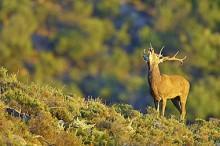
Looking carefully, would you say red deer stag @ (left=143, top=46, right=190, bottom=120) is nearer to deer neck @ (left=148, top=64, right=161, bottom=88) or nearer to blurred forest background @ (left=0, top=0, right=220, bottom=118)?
deer neck @ (left=148, top=64, right=161, bottom=88)

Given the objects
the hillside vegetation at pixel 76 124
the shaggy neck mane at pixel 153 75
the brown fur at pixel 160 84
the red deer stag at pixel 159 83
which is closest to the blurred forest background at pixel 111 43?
the brown fur at pixel 160 84

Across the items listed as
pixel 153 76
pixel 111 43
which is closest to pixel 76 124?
pixel 153 76

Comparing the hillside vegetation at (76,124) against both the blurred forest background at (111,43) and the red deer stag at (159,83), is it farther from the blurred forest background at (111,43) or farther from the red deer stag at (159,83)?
the blurred forest background at (111,43)

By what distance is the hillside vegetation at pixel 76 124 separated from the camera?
13008 millimetres

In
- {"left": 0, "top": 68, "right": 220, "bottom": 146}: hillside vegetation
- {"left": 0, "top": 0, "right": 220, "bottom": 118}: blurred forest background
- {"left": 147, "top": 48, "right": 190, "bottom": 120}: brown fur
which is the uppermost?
{"left": 0, "top": 0, "right": 220, "bottom": 118}: blurred forest background

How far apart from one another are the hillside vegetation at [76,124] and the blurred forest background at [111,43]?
92.8ft

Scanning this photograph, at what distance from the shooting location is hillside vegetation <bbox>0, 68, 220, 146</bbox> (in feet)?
42.7

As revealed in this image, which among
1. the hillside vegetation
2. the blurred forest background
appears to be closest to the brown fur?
the hillside vegetation

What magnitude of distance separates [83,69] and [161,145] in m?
45.6

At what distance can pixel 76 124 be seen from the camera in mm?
13766

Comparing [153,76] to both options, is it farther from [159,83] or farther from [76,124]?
[76,124]

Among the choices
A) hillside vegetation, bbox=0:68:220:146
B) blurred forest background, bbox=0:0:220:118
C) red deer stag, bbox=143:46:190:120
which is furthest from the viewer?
blurred forest background, bbox=0:0:220:118

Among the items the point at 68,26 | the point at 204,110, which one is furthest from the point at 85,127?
the point at 68,26

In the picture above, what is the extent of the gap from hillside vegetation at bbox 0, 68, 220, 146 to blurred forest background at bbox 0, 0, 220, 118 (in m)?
28.3
